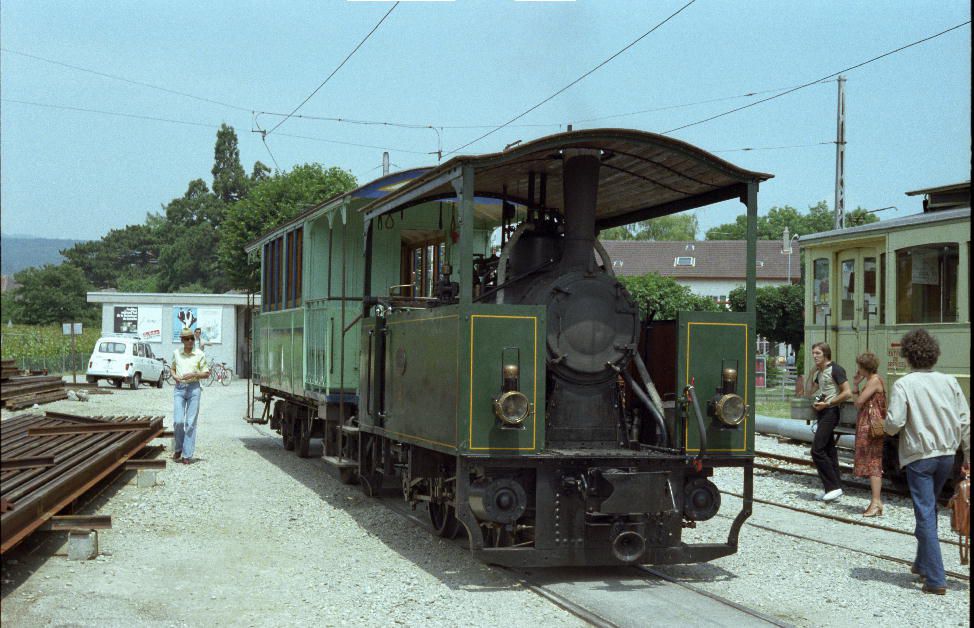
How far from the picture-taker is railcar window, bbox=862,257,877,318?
13922 millimetres

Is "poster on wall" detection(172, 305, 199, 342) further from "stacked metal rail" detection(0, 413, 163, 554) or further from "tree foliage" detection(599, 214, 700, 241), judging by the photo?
"tree foliage" detection(599, 214, 700, 241)

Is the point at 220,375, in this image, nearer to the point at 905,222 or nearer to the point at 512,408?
the point at 905,222

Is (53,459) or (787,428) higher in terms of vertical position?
(53,459)

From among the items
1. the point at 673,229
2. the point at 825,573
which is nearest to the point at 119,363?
the point at 825,573

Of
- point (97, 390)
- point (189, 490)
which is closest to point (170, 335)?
point (97, 390)

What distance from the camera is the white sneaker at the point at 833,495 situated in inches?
449

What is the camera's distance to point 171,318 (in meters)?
45.4

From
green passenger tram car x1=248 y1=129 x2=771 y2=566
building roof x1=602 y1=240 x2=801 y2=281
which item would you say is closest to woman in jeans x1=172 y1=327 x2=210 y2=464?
green passenger tram car x1=248 y1=129 x2=771 y2=566

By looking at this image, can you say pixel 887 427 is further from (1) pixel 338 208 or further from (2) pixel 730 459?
(1) pixel 338 208

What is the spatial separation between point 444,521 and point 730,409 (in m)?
2.67

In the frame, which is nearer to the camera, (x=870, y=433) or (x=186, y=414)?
(x=870, y=433)

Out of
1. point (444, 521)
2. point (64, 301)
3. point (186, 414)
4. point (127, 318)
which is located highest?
point (64, 301)

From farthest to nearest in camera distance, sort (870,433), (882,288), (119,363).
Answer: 1. (119,363)
2. (882,288)
3. (870,433)

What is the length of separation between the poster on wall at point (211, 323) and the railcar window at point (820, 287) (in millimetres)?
34480
